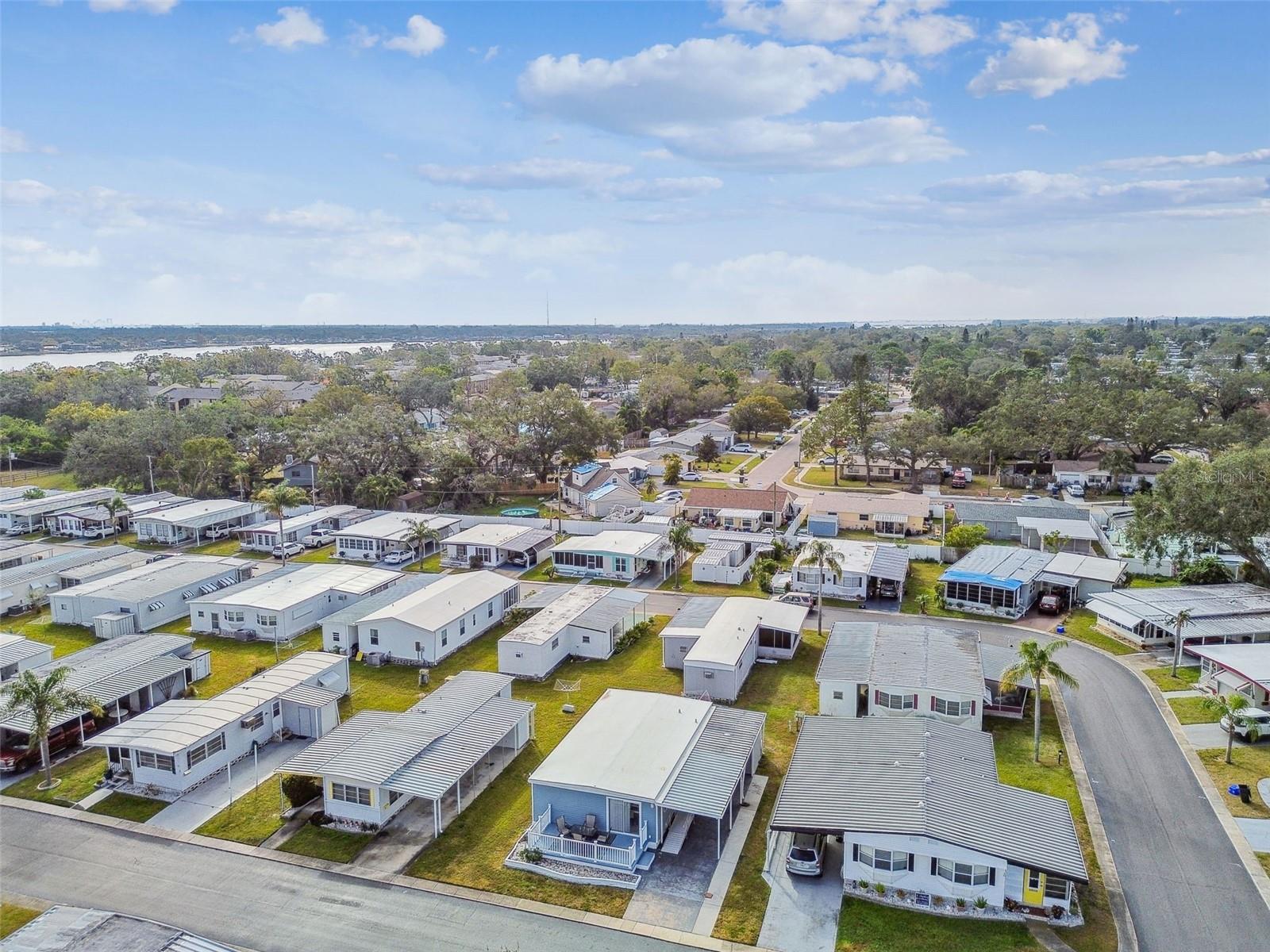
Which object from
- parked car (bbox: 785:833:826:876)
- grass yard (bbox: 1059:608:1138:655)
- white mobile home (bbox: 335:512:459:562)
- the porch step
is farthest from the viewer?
white mobile home (bbox: 335:512:459:562)

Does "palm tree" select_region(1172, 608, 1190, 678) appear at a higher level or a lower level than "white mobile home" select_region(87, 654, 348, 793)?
higher

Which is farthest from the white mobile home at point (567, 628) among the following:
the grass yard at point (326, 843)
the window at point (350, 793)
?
the grass yard at point (326, 843)

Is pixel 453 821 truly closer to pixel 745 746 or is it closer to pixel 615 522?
pixel 745 746

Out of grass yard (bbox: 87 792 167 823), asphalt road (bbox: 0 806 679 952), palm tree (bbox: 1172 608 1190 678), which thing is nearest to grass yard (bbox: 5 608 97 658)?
grass yard (bbox: 87 792 167 823)

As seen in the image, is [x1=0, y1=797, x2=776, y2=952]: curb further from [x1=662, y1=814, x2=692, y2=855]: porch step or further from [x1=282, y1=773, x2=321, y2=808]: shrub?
[x1=662, y1=814, x2=692, y2=855]: porch step

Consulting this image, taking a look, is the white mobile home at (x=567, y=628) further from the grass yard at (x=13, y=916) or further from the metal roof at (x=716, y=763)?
the grass yard at (x=13, y=916)

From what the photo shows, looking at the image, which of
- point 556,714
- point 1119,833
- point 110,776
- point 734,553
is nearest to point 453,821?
point 556,714
